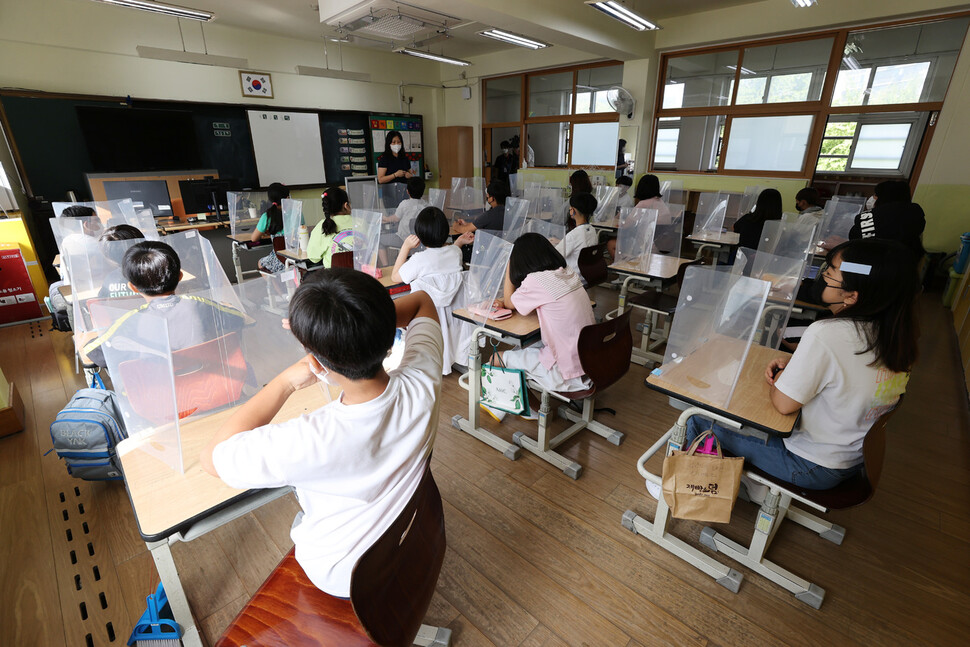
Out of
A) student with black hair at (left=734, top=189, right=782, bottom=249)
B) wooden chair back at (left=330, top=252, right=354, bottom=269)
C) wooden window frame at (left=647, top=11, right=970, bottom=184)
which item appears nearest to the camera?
wooden chair back at (left=330, top=252, right=354, bottom=269)

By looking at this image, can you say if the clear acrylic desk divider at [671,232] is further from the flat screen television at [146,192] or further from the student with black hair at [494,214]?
the flat screen television at [146,192]

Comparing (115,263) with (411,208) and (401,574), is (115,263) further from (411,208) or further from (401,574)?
(411,208)

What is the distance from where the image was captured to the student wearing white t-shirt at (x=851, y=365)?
126 centimetres

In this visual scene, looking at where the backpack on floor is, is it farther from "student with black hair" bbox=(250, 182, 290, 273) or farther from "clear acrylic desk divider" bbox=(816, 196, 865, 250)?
"clear acrylic desk divider" bbox=(816, 196, 865, 250)

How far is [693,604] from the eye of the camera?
1.51 meters

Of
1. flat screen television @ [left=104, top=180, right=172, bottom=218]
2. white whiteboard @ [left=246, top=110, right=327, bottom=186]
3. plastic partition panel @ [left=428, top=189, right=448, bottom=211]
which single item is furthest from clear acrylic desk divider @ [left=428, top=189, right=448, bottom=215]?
flat screen television @ [left=104, top=180, right=172, bottom=218]

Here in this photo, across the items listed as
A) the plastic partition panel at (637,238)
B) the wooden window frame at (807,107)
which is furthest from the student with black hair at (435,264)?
the wooden window frame at (807,107)

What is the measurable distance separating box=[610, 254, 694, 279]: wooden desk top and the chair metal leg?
8.32 feet

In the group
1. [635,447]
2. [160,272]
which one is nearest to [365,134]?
[160,272]

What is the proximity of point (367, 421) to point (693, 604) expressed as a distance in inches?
56.3

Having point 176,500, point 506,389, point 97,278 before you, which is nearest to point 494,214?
point 506,389

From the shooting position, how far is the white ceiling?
4.45 metres

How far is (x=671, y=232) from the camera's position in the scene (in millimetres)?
4266

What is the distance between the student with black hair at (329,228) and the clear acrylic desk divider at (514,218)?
135cm
